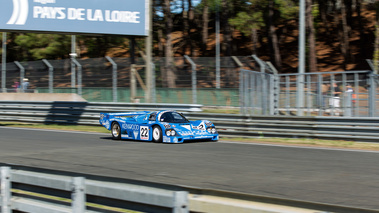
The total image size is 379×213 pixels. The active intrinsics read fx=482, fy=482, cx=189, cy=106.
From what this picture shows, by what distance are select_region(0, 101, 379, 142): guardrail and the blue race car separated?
118 centimetres

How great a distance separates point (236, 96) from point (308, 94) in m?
5.29

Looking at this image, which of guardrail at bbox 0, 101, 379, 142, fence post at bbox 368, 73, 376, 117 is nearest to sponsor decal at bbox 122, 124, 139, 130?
guardrail at bbox 0, 101, 379, 142

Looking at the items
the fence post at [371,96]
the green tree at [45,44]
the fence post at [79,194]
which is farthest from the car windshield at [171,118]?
the green tree at [45,44]

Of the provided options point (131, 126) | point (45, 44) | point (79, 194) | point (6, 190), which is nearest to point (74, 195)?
point (79, 194)

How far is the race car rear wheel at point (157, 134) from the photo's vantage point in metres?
12.9

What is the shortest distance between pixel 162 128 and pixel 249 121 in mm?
2796

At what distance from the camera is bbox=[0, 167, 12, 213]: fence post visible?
448 centimetres

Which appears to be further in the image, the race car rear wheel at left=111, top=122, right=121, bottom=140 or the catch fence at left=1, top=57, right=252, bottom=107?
the catch fence at left=1, top=57, right=252, bottom=107

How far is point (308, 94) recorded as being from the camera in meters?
14.2

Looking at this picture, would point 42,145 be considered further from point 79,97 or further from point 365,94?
point 79,97

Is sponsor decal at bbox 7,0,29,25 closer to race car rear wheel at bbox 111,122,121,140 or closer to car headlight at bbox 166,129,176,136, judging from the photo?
race car rear wheel at bbox 111,122,121,140

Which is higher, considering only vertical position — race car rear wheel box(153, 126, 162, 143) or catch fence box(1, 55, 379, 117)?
catch fence box(1, 55, 379, 117)

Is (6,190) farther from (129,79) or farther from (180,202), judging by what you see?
(129,79)

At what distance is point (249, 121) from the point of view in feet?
46.1
